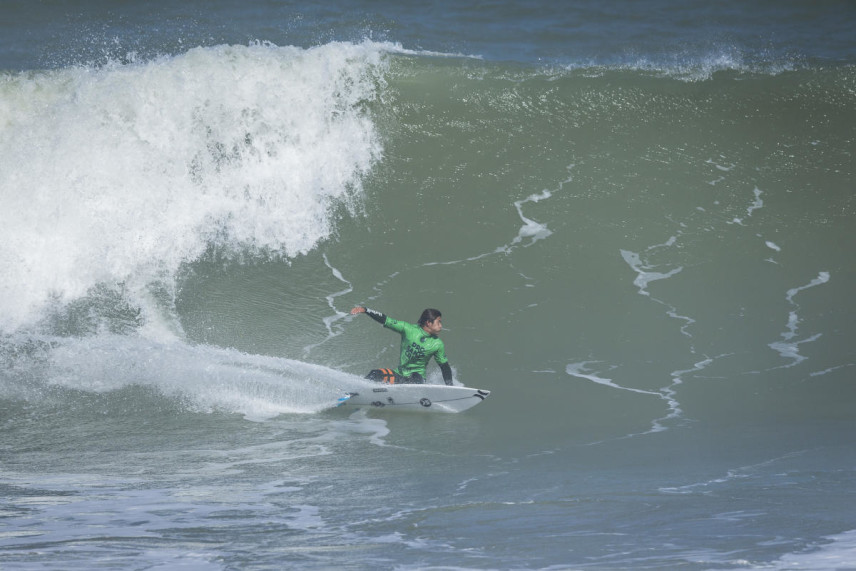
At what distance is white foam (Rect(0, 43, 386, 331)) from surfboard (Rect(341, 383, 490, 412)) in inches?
149

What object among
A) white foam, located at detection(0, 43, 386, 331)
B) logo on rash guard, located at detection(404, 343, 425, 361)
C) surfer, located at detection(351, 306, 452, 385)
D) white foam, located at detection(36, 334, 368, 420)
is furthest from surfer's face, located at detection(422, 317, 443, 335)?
white foam, located at detection(0, 43, 386, 331)

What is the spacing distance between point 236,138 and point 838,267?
7.80 meters

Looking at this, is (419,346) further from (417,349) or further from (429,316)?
(429,316)

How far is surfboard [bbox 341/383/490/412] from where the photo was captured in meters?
8.19

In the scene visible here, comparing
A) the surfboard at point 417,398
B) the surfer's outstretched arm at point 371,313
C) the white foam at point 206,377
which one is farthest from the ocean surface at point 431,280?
the surfer's outstretched arm at point 371,313

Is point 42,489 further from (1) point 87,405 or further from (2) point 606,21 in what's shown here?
(2) point 606,21

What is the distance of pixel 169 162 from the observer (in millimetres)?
12320

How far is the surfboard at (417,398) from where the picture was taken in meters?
8.19

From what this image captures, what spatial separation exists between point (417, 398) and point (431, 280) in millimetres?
3027

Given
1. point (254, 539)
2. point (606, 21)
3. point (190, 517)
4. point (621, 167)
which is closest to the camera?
point (254, 539)

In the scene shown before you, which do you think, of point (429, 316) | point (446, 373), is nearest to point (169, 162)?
point (429, 316)

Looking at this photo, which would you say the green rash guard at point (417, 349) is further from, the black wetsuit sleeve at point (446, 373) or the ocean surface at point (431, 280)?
the ocean surface at point (431, 280)

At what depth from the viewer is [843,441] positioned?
680 cm

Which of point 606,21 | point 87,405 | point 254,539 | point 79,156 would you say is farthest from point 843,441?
point 606,21
